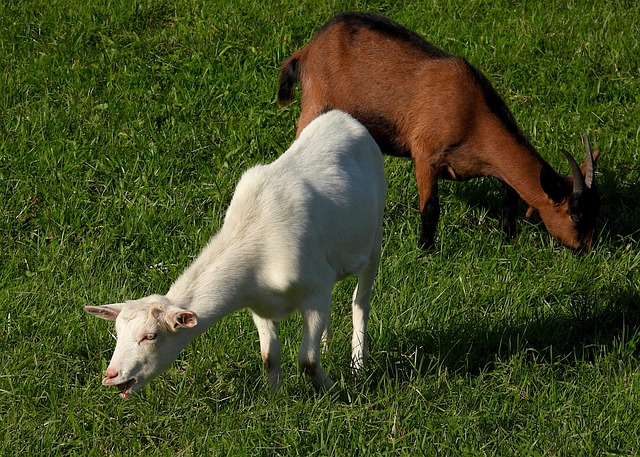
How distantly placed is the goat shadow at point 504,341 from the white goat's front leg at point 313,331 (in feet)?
1.43

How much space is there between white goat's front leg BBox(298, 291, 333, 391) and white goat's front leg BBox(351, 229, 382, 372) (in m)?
0.49

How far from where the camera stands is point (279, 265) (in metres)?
4.92

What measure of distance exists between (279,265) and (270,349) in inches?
24.9

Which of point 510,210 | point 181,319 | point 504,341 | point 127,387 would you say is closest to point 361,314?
point 504,341

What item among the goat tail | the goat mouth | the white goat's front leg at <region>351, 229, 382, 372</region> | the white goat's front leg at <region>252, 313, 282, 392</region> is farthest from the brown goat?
the goat mouth

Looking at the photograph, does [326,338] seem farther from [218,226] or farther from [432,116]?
[432,116]

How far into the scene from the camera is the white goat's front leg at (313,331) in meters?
5.04

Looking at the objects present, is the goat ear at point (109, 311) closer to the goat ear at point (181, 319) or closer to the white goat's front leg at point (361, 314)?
the goat ear at point (181, 319)

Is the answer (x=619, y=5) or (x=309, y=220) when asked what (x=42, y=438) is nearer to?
(x=309, y=220)

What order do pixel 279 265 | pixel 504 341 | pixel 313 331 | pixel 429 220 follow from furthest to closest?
1. pixel 429 220
2. pixel 504 341
3. pixel 313 331
4. pixel 279 265

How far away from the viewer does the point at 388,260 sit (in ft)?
21.8

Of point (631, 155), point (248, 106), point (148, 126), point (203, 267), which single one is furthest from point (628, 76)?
point (203, 267)

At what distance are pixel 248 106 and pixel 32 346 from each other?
3.19 meters

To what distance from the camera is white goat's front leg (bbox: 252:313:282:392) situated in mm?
5343
